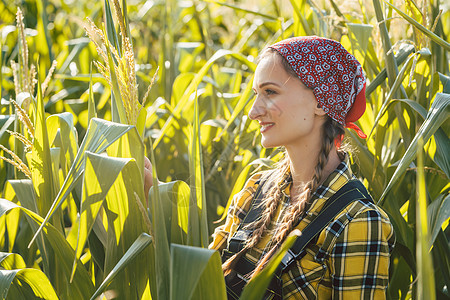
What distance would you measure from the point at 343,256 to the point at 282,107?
37 centimetres

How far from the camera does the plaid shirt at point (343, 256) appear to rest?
3.99ft

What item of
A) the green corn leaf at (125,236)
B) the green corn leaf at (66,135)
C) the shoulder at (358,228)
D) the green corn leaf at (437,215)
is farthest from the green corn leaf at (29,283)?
the green corn leaf at (437,215)

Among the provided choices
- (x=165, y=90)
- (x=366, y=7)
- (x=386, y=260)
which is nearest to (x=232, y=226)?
(x=386, y=260)

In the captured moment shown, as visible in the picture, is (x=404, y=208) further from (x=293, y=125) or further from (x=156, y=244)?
(x=156, y=244)

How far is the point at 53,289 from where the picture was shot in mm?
1288

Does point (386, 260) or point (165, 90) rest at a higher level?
point (165, 90)

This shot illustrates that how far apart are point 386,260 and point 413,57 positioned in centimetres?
61

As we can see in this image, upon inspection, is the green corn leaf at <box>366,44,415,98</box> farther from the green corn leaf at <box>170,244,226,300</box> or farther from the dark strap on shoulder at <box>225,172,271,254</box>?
the green corn leaf at <box>170,244,226,300</box>

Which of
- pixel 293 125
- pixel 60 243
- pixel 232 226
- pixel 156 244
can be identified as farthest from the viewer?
pixel 232 226

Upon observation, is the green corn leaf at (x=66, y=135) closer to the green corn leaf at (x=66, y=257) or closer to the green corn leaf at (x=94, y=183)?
the green corn leaf at (x=66, y=257)

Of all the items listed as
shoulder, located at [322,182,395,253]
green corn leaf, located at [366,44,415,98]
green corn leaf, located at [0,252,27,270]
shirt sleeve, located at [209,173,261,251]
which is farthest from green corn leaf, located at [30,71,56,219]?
green corn leaf, located at [366,44,415,98]

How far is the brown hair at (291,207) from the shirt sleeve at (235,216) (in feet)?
0.29

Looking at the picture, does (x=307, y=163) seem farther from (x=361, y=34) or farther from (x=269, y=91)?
(x=361, y=34)

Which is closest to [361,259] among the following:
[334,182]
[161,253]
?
[334,182]
